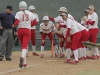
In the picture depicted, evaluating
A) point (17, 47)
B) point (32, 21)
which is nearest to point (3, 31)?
point (32, 21)

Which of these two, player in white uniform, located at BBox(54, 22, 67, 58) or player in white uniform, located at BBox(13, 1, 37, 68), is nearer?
player in white uniform, located at BBox(13, 1, 37, 68)

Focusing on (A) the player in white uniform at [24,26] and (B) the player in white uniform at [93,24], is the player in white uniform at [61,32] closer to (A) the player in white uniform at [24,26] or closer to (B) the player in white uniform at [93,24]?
(B) the player in white uniform at [93,24]

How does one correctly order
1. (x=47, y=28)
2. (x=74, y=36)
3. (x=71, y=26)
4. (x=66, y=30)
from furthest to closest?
(x=47, y=28) < (x=66, y=30) < (x=74, y=36) < (x=71, y=26)

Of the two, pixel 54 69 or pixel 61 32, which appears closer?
pixel 54 69

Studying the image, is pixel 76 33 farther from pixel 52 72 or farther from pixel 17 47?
pixel 17 47


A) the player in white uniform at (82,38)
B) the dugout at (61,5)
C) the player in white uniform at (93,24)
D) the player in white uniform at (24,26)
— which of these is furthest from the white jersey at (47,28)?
the dugout at (61,5)

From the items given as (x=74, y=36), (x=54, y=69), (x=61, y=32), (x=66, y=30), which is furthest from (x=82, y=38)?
(x=54, y=69)

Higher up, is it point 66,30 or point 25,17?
point 25,17

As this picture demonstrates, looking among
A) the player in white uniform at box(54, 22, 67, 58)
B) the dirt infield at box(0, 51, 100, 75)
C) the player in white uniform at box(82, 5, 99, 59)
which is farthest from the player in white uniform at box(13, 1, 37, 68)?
the player in white uniform at box(82, 5, 99, 59)

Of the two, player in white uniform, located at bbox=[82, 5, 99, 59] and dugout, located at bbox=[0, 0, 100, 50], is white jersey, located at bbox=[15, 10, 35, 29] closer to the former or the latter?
player in white uniform, located at bbox=[82, 5, 99, 59]

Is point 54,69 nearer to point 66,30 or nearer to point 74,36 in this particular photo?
point 74,36

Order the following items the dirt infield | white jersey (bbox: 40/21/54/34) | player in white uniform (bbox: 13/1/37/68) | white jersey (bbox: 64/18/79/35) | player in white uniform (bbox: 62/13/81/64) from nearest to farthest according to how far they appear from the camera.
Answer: the dirt infield → player in white uniform (bbox: 13/1/37/68) → white jersey (bbox: 64/18/79/35) → player in white uniform (bbox: 62/13/81/64) → white jersey (bbox: 40/21/54/34)

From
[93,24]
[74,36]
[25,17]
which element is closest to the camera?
[25,17]

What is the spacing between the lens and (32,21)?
1089 cm
